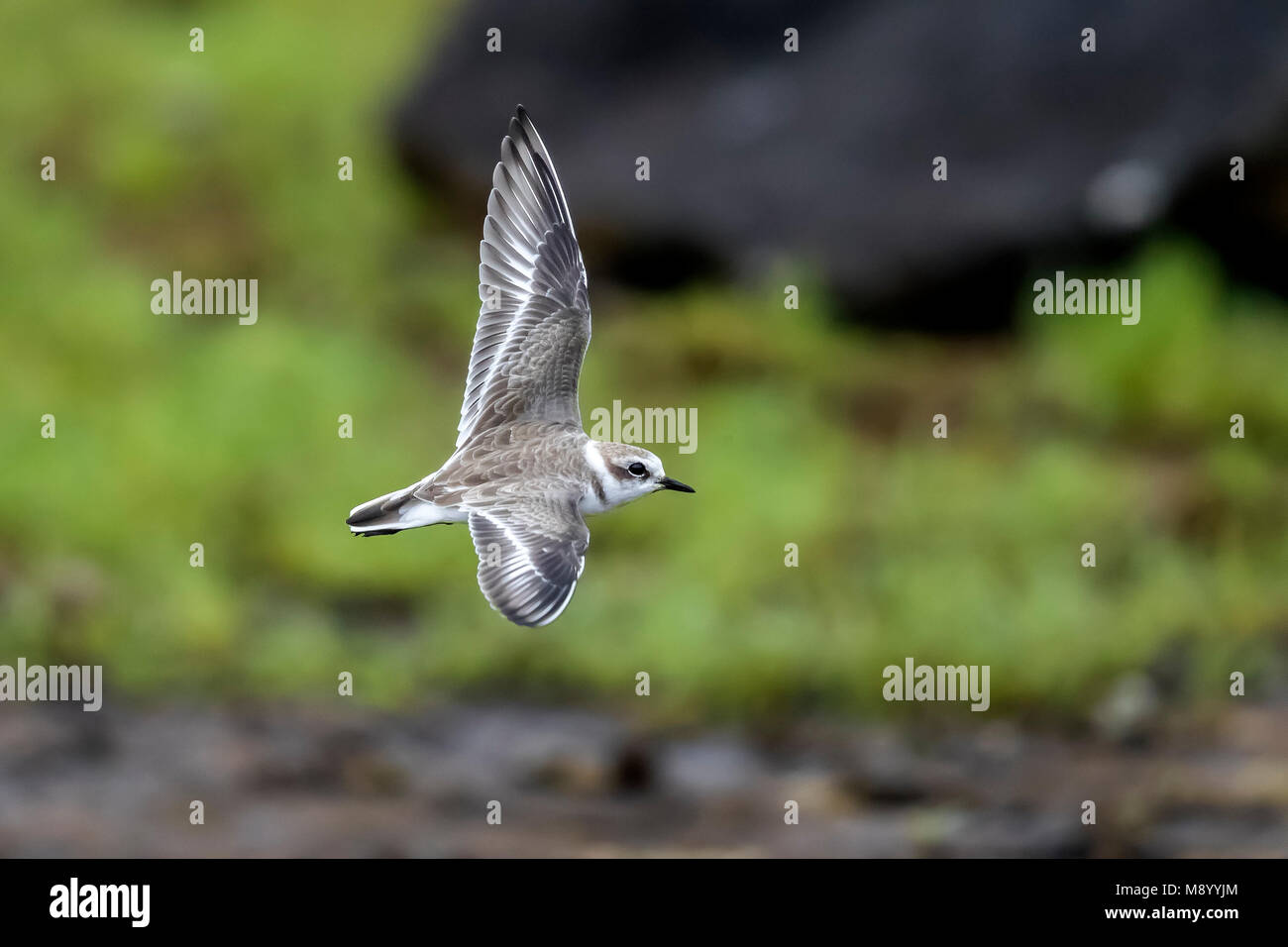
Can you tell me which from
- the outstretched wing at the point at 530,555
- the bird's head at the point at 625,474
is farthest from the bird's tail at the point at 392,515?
the bird's head at the point at 625,474

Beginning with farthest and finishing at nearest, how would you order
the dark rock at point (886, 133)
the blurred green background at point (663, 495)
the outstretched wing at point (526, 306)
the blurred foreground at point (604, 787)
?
1. the dark rock at point (886, 133)
2. the blurred green background at point (663, 495)
3. the blurred foreground at point (604, 787)
4. the outstretched wing at point (526, 306)

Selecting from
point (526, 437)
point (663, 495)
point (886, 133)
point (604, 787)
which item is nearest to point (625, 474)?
point (526, 437)

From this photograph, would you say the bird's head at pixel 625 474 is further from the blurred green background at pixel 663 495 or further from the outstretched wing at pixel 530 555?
the blurred green background at pixel 663 495

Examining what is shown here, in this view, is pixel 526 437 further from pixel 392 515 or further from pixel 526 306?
pixel 392 515

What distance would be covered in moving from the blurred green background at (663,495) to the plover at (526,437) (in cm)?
796

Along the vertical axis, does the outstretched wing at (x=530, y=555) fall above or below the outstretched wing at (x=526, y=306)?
below

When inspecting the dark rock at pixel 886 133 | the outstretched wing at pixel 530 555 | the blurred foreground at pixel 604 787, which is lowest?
the blurred foreground at pixel 604 787

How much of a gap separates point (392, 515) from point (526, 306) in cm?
174

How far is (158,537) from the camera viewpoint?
18.8 m

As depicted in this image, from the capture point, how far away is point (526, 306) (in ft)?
33.6

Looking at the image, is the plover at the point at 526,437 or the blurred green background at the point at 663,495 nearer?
the plover at the point at 526,437

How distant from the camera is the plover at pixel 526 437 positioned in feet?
28.7

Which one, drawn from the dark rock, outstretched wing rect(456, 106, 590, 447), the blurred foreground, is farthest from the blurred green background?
outstretched wing rect(456, 106, 590, 447)

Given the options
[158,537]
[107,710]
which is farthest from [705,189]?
[107,710]
